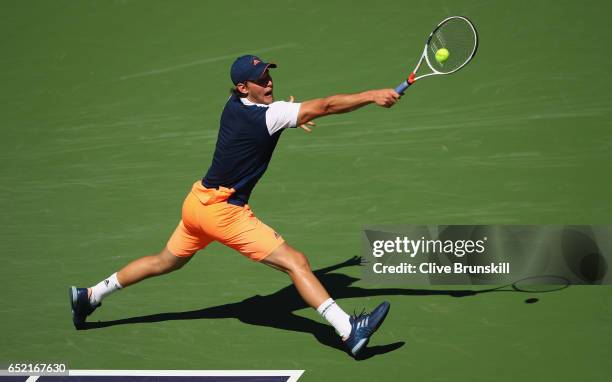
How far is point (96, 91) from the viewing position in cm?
1311

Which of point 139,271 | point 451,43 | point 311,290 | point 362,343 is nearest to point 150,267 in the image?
point 139,271

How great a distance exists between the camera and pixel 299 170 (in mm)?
11219

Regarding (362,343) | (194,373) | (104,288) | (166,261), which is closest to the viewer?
(362,343)

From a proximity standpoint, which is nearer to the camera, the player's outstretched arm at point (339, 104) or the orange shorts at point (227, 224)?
the player's outstretched arm at point (339, 104)

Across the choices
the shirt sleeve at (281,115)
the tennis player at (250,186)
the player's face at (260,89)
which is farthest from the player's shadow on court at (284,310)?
the player's face at (260,89)

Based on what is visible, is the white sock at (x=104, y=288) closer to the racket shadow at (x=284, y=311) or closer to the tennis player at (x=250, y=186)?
the racket shadow at (x=284, y=311)

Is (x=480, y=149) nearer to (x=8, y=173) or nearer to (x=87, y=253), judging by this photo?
(x=87, y=253)

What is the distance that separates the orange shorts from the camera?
8016 mm

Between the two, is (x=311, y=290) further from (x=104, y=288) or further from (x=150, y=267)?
(x=104, y=288)

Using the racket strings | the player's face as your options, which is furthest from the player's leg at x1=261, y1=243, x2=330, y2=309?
the racket strings

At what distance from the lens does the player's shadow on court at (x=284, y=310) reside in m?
8.61

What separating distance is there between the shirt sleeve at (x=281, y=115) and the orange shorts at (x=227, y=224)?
675 millimetres

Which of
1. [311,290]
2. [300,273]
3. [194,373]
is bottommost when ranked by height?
[194,373]

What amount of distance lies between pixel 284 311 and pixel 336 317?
1169 millimetres
